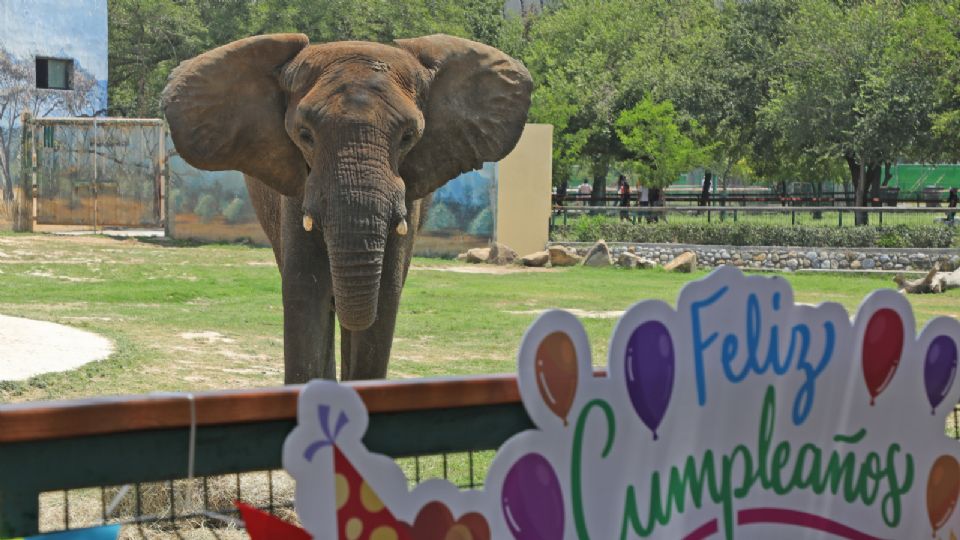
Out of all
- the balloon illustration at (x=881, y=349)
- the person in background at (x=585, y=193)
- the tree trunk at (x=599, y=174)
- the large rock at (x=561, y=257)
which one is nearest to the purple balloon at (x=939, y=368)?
the balloon illustration at (x=881, y=349)

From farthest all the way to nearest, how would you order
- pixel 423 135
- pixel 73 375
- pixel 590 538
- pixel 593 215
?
pixel 593 215 → pixel 73 375 → pixel 423 135 → pixel 590 538

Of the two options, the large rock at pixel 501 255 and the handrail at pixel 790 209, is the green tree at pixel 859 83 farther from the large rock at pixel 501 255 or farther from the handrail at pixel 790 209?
the large rock at pixel 501 255

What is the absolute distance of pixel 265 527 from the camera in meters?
2.89

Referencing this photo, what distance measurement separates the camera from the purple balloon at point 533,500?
3227 millimetres

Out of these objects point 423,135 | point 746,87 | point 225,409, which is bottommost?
point 225,409

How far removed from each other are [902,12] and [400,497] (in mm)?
42125

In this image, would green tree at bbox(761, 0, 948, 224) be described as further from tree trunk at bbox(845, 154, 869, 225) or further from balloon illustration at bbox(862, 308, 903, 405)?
balloon illustration at bbox(862, 308, 903, 405)

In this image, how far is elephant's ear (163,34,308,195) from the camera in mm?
7852

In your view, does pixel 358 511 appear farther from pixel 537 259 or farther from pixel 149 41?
pixel 149 41

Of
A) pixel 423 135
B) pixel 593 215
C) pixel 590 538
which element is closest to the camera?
pixel 590 538

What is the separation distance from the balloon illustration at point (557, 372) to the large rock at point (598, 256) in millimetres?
23740

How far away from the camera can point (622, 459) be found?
341 cm

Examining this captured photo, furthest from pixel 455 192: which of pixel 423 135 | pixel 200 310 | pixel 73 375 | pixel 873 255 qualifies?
pixel 423 135

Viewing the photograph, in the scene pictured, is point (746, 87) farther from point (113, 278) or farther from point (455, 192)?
point (113, 278)
